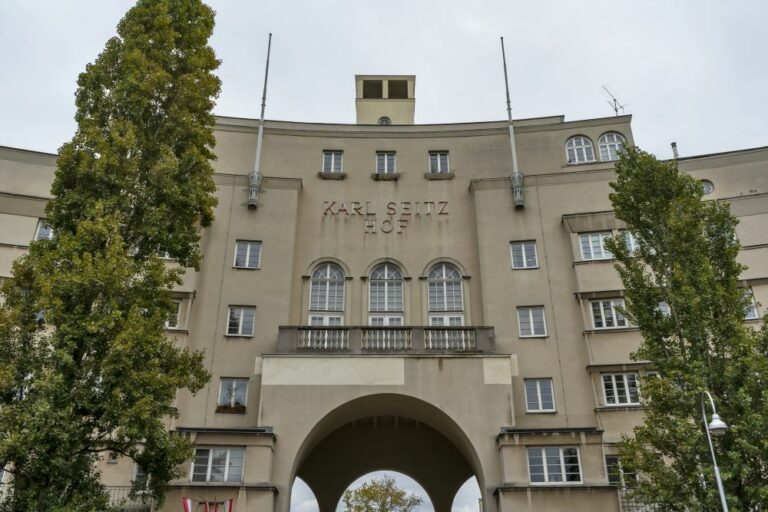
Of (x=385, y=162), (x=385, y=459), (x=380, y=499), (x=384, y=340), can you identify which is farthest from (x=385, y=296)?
(x=380, y=499)

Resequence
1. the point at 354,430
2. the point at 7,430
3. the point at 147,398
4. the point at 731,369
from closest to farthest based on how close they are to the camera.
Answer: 1. the point at 7,430
2. the point at 147,398
3. the point at 731,369
4. the point at 354,430

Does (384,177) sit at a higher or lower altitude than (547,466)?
higher

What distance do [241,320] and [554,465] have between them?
562 inches

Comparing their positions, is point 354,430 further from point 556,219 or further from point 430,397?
point 556,219

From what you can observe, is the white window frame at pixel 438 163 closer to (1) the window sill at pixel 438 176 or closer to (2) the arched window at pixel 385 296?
(1) the window sill at pixel 438 176

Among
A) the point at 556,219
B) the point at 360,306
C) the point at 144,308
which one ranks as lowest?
the point at 144,308

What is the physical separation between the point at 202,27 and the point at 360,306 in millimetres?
13655

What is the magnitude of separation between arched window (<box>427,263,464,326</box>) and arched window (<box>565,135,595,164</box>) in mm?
9043

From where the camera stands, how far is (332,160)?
31.4m

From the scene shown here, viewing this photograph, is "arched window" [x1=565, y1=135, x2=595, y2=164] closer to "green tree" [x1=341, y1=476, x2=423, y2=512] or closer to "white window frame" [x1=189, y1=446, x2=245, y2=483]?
"white window frame" [x1=189, y1=446, x2=245, y2=483]

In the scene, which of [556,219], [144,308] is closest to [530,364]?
[556,219]

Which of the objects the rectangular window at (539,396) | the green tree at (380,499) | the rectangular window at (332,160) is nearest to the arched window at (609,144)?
the rectangular window at (539,396)

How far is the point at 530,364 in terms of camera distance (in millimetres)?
25297

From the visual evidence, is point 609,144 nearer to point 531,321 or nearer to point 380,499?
point 531,321
